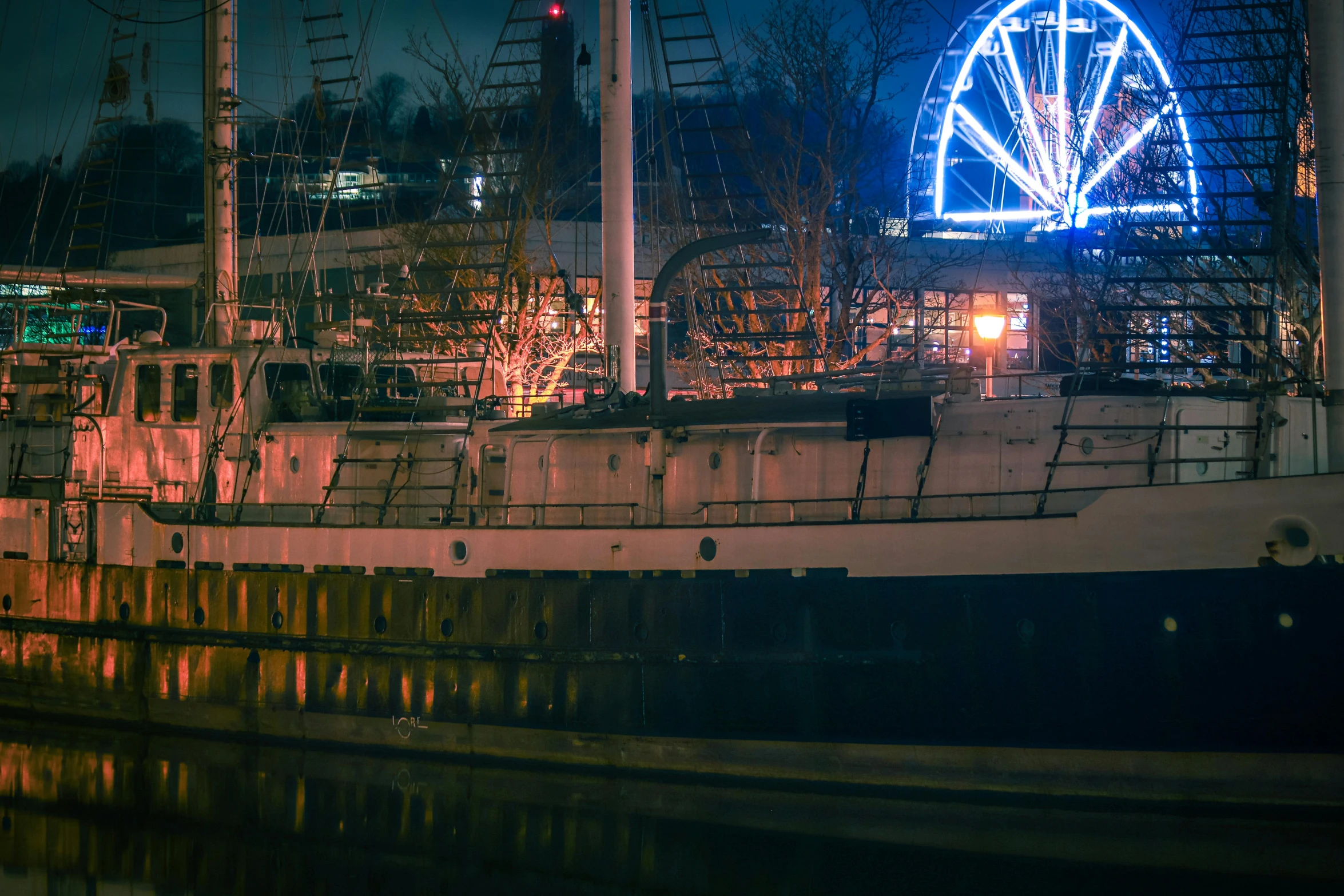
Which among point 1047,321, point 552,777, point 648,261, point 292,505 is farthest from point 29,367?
point 1047,321

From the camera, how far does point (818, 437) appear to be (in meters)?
14.4

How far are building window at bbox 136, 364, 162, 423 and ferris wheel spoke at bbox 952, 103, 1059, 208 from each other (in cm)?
2363

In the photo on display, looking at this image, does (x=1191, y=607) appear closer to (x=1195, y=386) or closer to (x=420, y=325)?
(x=1195, y=386)

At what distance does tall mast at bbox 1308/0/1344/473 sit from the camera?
11.8 m

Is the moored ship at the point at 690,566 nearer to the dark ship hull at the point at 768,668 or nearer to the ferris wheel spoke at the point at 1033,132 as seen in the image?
the dark ship hull at the point at 768,668

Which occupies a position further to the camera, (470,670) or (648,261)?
(648,261)

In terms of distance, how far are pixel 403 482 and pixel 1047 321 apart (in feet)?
80.5

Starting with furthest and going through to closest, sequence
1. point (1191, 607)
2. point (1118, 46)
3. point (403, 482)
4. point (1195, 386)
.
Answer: point (1118, 46) < point (403, 482) < point (1195, 386) < point (1191, 607)

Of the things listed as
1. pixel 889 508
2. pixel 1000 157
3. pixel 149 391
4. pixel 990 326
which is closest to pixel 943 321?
pixel 1000 157

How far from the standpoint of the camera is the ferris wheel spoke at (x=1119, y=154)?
26.2 m

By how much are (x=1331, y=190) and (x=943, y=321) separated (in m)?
27.1

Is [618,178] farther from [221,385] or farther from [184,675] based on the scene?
[184,675]

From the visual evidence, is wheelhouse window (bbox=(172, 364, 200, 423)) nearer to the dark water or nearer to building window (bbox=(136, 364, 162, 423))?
building window (bbox=(136, 364, 162, 423))

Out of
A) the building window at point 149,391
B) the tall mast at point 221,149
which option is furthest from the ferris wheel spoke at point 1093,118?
the building window at point 149,391
